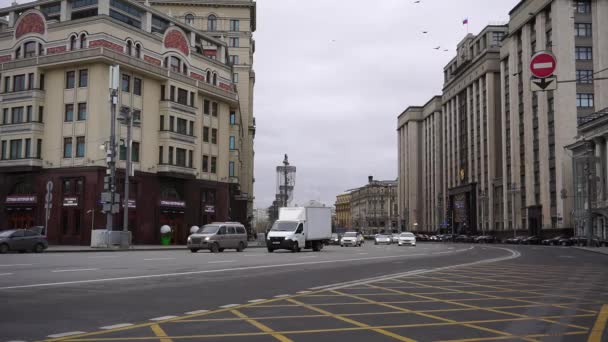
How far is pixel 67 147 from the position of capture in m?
49.1

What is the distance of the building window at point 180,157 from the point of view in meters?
54.9

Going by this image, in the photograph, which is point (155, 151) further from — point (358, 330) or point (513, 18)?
point (513, 18)

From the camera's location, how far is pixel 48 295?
37.2ft

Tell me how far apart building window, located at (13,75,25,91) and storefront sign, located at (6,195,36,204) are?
9.09 m

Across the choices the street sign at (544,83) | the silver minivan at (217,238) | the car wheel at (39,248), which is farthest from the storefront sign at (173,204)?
the street sign at (544,83)

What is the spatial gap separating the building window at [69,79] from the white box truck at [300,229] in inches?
863

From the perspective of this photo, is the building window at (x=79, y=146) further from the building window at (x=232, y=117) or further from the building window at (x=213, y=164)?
the building window at (x=232, y=117)

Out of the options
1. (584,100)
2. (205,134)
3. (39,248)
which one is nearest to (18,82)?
(205,134)

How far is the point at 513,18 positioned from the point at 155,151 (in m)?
65.0

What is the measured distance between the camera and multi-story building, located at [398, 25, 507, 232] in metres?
106

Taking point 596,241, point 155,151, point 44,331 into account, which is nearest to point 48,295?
point 44,331

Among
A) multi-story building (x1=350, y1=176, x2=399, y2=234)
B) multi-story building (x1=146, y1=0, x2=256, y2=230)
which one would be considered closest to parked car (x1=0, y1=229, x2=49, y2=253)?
multi-story building (x1=146, y1=0, x2=256, y2=230)

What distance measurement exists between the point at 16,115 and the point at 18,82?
2.84 meters

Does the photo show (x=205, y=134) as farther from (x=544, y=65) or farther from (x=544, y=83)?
(x=544, y=83)
